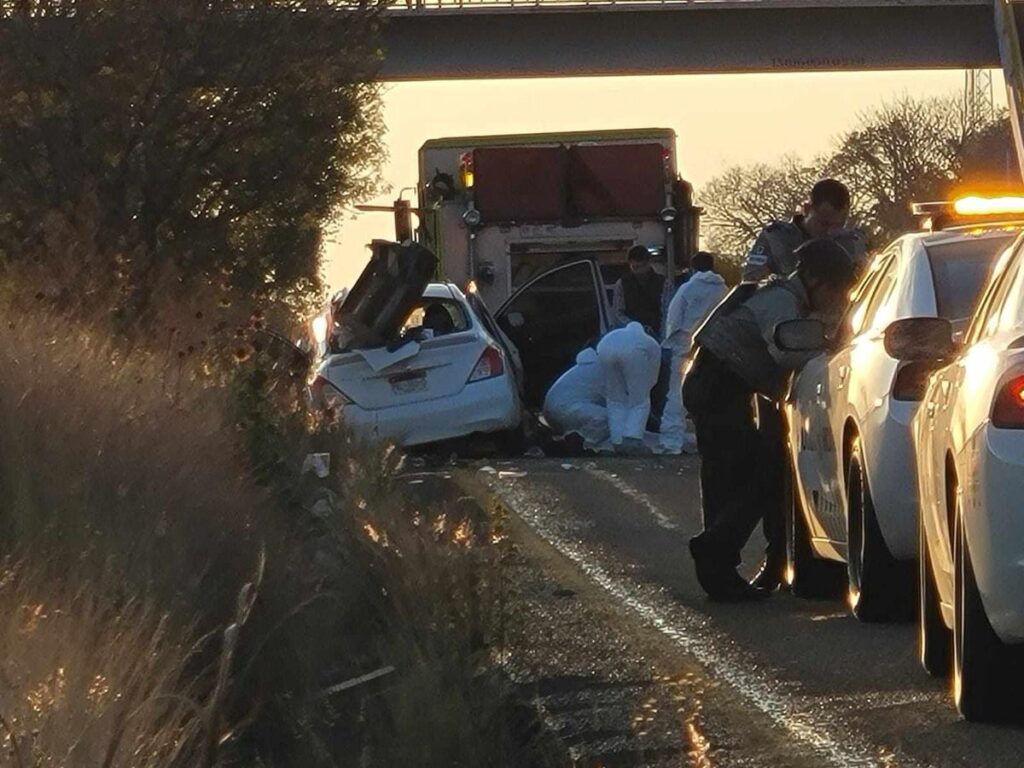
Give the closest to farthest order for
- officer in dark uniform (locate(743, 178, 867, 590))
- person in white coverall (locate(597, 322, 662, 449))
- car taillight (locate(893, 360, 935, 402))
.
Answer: car taillight (locate(893, 360, 935, 402)), officer in dark uniform (locate(743, 178, 867, 590)), person in white coverall (locate(597, 322, 662, 449))

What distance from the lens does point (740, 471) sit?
12109 millimetres

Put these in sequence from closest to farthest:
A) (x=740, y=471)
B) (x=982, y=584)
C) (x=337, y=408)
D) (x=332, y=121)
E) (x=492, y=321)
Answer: (x=982, y=584)
(x=740, y=471)
(x=337, y=408)
(x=492, y=321)
(x=332, y=121)

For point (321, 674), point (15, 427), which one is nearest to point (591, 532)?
point (15, 427)

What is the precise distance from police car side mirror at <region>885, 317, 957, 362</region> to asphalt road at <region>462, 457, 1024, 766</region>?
3.41ft

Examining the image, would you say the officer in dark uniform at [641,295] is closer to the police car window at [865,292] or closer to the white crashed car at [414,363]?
the white crashed car at [414,363]

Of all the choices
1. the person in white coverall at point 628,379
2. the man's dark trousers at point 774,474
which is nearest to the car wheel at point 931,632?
the man's dark trousers at point 774,474

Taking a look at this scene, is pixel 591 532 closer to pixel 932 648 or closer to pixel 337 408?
pixel 337 408

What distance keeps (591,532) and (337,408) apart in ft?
8.62

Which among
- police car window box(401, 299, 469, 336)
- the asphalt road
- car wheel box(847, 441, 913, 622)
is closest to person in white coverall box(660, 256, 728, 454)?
police car window box(401, 299, 469, 336)

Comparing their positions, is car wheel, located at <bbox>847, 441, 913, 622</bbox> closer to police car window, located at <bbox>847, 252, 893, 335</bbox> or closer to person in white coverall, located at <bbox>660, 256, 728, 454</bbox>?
police car window, located at <bbox>847, 252, 893, 335</bbox>

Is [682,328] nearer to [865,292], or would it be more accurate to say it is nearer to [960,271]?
[865,292]

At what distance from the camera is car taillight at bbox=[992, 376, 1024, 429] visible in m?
7.46

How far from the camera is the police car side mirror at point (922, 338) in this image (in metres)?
8.66

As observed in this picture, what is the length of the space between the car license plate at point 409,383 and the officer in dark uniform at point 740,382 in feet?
33.1
